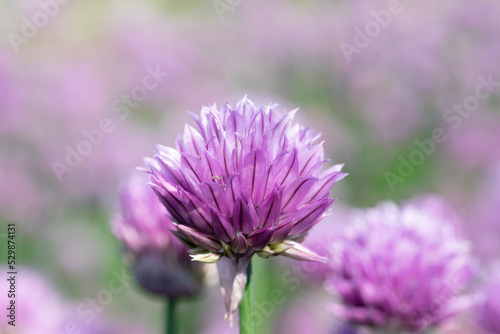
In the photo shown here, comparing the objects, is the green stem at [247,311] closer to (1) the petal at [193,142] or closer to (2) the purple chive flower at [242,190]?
(2) the purple chive flower at [242,190]

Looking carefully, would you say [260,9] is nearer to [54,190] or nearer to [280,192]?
[54,190]

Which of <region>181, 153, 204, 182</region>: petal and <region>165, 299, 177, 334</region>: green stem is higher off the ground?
<region>181, 153, 204, 182</region>: petal

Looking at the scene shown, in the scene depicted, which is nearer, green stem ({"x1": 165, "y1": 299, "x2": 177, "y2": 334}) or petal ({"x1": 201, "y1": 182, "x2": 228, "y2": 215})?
petal ({"x1": 201, "y1": 182, "x2": 228, "y2": 215})

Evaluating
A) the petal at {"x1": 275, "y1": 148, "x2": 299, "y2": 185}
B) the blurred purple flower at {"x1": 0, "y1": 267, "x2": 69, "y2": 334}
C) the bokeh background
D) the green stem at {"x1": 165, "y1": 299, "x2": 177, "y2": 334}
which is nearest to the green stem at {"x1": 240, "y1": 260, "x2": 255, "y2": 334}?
the petal at {"x1": 275, "y1": 148, "x2": 299, "y2": 185}

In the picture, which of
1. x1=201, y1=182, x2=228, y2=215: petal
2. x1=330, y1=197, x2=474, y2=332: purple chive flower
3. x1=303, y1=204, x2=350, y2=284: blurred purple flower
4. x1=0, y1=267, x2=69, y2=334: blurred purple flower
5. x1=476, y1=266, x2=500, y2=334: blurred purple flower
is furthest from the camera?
x1=303, y1=204, x2=350, y2=284: blurred purple flower

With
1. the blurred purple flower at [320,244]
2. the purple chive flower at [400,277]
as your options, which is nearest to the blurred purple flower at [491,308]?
the purple chive flower at [400,277]

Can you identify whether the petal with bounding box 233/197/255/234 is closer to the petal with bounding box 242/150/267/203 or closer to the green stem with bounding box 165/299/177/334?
the petal with bounding box 242/150/267/203
